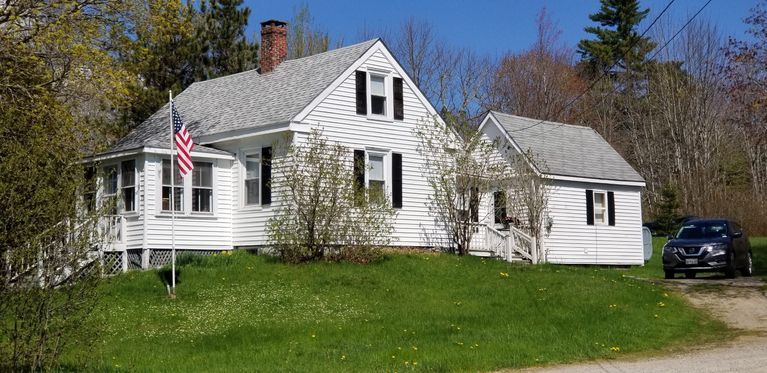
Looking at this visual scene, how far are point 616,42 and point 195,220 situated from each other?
1792 inches

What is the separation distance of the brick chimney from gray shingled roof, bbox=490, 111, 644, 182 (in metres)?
8.41

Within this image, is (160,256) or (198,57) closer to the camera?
(160,256)

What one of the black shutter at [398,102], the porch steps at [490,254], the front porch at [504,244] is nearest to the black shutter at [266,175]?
the black shutter at [398,102]

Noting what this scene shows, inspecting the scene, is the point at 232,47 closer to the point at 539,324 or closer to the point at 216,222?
the point at 216,222

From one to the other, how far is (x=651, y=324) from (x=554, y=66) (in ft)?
154

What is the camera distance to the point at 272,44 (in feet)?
108

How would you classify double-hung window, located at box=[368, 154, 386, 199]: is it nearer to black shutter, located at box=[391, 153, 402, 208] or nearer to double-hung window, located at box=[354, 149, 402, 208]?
double-hung window, located at box=[354, 149, 402, 208]

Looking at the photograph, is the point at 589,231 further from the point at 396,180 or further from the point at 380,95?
the point at 380,95

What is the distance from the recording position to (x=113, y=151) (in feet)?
90.6

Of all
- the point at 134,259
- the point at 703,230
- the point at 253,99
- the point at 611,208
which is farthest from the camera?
the point at 611,208

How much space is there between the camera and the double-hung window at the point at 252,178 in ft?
94.1

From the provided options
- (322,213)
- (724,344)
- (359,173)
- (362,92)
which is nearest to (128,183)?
(322,213)

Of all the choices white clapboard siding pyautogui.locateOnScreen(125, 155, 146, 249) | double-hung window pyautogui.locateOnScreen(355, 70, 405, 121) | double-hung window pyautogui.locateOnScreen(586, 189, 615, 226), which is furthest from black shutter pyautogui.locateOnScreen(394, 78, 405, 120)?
double-hung window pyautogui.locateOnScreen(586, 189, 615, 226)

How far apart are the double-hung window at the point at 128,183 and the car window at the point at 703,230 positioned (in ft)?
50.4
